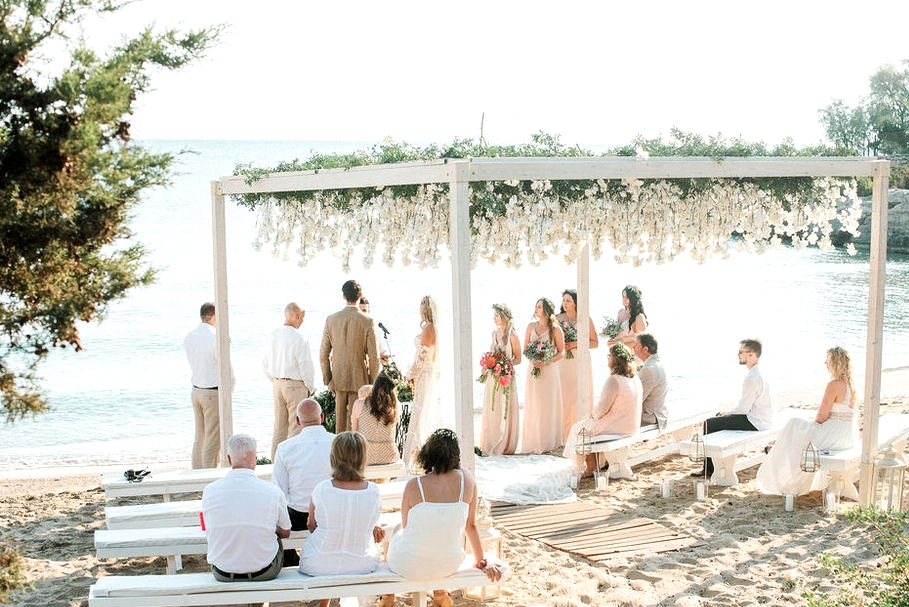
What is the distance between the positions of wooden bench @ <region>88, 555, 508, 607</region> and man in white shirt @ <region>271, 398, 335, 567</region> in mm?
836

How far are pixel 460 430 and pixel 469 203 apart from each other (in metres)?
1.48

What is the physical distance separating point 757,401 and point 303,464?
184 inches

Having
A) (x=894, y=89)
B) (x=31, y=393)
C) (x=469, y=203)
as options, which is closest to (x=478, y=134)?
(x=469, y=203)

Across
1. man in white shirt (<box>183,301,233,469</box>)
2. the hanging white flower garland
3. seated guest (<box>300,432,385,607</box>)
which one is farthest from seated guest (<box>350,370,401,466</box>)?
seated guest (<box>300,432,385,607</box>)

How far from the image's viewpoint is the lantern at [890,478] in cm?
787

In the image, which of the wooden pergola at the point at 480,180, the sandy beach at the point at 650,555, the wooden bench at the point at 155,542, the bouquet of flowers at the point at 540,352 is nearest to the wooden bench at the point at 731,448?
the sandy beach at the point at 650,555

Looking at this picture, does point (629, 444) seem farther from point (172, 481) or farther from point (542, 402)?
point (172, 481)

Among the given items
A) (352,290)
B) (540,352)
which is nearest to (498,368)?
(540,352)

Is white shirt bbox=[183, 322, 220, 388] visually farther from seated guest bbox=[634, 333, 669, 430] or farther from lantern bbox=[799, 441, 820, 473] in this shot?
lantern bbox=[799, 441, 820, 473]

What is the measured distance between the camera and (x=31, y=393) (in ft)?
14.2

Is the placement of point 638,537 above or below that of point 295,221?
below

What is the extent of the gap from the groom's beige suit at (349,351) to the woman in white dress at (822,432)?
3.61 m

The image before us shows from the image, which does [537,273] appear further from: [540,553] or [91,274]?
[91,274]

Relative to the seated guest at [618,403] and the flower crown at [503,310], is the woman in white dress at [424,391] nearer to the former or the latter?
the flower crown at [503,310]
